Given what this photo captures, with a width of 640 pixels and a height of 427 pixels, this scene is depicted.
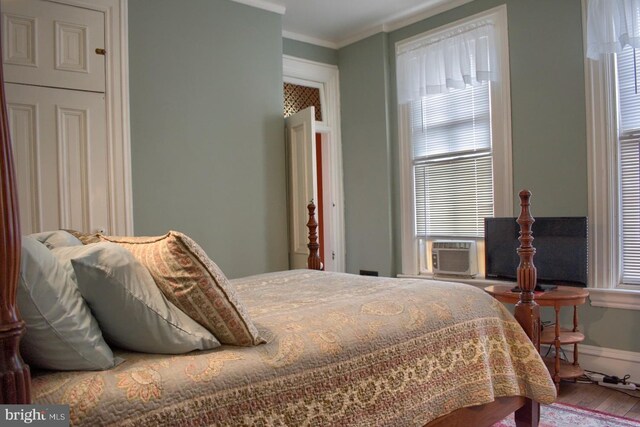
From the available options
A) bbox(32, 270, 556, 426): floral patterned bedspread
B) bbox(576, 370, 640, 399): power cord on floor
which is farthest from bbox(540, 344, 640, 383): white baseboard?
bbox(32, 270, 556, 426): floral patterned bedspread

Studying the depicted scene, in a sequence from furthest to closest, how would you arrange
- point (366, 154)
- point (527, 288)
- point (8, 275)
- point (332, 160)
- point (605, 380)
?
1. point (332, 160)
2. point (366, 154)
3. point (605, 380)
4. point (527, 288)
5. point (8, 275)

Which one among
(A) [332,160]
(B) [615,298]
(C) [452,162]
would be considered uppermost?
(A) [332,160]

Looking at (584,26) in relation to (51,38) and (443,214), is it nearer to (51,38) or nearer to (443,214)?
(443,214)

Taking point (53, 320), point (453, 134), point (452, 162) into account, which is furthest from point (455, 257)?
point (53, 320)

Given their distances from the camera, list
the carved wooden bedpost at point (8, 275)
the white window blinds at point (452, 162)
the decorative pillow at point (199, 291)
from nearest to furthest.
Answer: the carved wooden bedpost at point (8, 275), the decorative pillow at point (199, 291), the white window blinds at point (452, 162)

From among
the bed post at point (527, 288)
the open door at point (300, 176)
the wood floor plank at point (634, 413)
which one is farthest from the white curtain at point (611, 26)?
the wood floor plank at point (634, 413)

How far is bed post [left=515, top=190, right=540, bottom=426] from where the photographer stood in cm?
207

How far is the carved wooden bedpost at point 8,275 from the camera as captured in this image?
802mm

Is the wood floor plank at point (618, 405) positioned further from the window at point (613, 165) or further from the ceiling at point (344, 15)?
the ceiling at point (344, 15)

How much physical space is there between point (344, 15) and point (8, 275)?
13.3 feet

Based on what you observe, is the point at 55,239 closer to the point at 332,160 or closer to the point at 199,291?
the point at 199,291

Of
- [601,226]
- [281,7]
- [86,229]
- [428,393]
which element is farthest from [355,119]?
[428,393]

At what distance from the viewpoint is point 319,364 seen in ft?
4.45

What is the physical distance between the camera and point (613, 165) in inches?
123
